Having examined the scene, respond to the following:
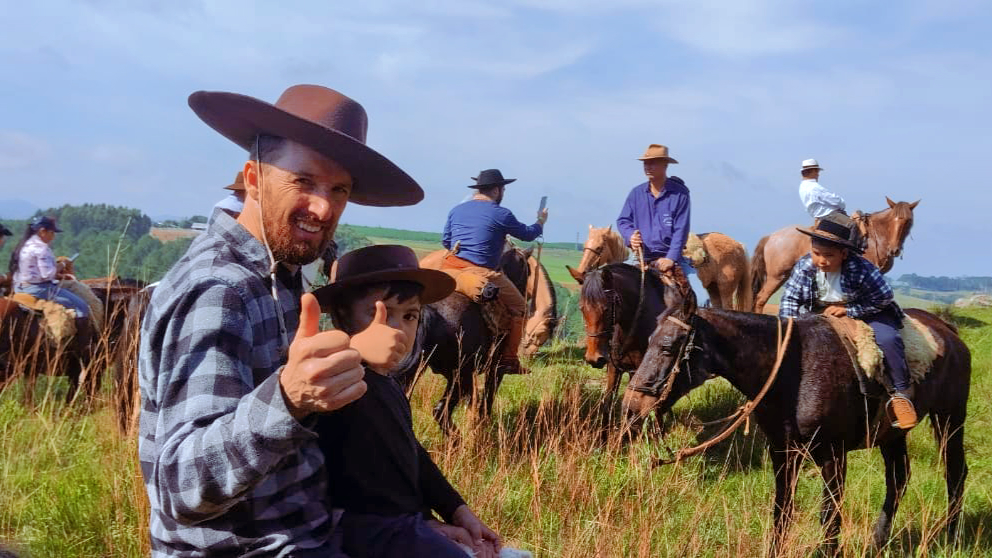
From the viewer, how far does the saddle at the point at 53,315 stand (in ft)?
27.4

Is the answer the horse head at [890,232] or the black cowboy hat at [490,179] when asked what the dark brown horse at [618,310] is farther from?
the horse head at [890,232]

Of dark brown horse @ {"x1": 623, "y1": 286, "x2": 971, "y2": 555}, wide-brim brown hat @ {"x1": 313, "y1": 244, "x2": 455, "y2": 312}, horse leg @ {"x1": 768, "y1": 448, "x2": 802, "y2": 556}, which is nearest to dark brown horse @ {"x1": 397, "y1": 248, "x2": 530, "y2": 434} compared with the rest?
dark brown horse @ {"x1": 623, "y1": 286, "x2": 971, "y2": 555}

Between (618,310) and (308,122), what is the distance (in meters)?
6.11

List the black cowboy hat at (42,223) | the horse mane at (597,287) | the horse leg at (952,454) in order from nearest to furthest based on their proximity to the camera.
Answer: the horse leg at (952,454)
the horse mane at (597,287)
the black cowboy hat at (42,223)

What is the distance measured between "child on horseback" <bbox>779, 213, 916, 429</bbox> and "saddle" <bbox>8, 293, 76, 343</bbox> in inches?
273

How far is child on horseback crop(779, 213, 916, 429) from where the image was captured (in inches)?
202

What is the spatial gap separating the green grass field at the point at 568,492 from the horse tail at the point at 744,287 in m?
5.54

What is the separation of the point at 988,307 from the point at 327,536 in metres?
17.9

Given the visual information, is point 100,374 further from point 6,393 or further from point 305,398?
point 305,398

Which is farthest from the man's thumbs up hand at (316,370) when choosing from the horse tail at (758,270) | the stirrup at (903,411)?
the horse tail at (758,270)

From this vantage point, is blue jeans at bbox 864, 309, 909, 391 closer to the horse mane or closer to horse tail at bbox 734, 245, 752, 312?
the horse mane

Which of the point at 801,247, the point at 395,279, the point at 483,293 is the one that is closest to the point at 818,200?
the point at 801,247

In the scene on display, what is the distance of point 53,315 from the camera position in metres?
8.42

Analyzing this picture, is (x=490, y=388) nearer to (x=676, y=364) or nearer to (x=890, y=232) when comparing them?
(x=676, y=364)
